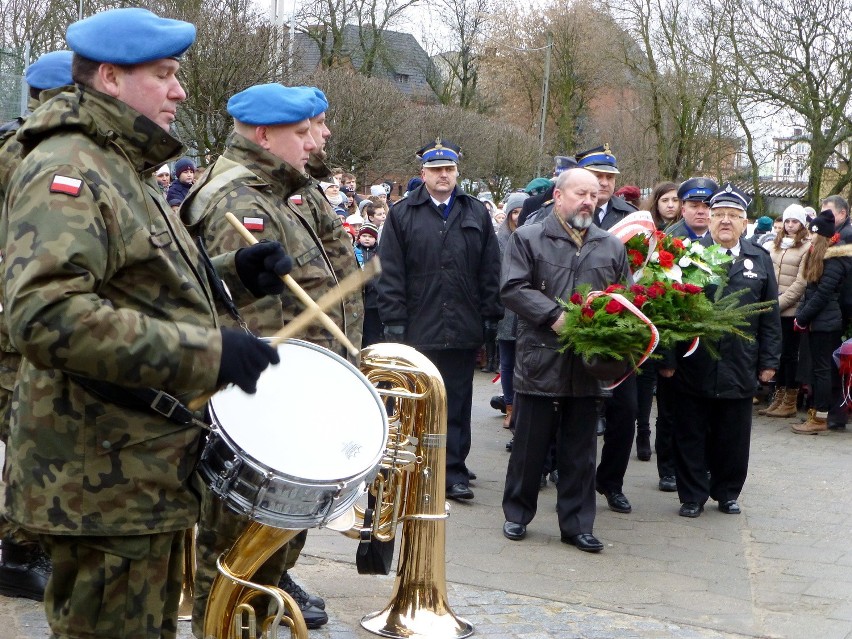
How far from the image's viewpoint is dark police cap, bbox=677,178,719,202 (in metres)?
8.00

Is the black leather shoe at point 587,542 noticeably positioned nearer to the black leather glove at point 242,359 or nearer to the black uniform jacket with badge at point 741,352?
the black uniform jacket with badge at point 741,352

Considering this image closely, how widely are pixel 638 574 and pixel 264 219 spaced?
2961mm

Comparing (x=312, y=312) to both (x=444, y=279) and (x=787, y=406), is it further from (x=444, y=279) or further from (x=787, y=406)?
(x=787, y=406)

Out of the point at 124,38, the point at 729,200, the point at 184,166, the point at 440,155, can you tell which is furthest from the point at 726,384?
the point at 184,166

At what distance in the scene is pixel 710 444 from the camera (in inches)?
284

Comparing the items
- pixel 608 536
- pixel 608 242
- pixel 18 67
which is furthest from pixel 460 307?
pixel 18 67

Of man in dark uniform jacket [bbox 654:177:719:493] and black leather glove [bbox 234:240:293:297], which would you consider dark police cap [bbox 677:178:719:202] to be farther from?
black leather glove [bbox 234:240:293:297]

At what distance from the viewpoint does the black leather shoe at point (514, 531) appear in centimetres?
636

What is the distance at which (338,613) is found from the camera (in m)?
4.97

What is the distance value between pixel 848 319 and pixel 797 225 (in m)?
1.02

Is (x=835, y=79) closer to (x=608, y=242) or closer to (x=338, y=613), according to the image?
(x=608, y=242)

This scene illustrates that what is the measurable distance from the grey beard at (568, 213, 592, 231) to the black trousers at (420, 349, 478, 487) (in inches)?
55.3

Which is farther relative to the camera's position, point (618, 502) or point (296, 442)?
point (618, 502)

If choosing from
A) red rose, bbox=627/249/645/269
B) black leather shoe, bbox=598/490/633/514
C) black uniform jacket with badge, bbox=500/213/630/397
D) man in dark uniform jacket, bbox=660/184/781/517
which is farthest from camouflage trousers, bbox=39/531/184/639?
man in dark uniform jacket, bbox=660/184/781/517
